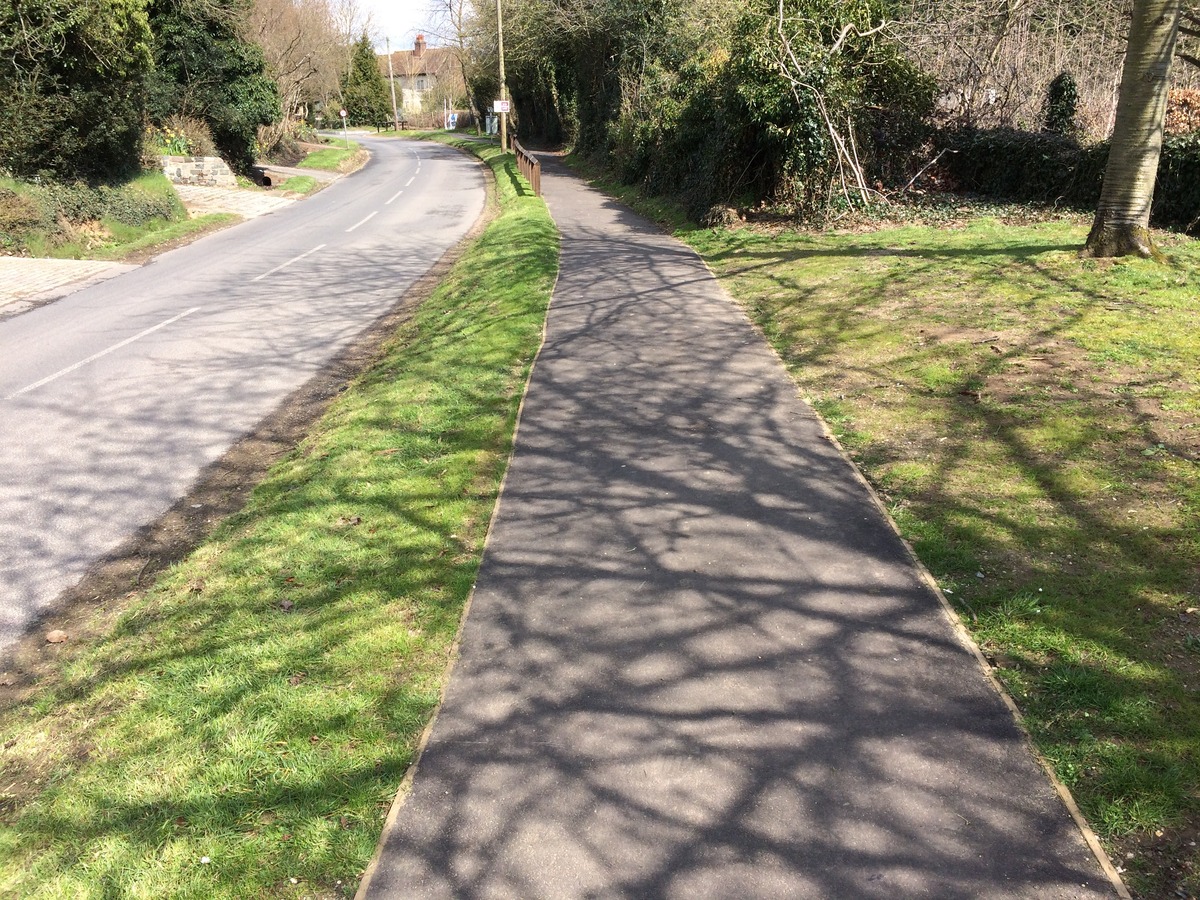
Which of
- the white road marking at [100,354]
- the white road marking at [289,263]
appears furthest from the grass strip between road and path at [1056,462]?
the white road marking at [289,263]

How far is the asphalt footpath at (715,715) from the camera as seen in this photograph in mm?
3299

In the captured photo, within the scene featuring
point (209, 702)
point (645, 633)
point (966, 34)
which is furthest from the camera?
point (966, 34)

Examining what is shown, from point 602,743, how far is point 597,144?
115 ft

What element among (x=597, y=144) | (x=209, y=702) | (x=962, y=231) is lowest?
(x=209, y=702)

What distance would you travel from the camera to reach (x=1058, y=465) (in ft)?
20.2

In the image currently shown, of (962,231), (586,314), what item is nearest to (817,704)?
(586,314)

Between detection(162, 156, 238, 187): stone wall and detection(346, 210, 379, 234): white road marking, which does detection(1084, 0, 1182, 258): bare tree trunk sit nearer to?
detection(346, 210, 379, 234): white road marking

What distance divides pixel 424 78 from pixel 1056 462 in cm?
13411

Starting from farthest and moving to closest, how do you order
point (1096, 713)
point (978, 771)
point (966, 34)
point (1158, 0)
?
point (966, 34) → point (1158, 0) → point (1096, 713) → point (978, 771)

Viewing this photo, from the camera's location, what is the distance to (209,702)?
4473 mm

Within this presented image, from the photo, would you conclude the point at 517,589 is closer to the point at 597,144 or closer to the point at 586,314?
the point at 586,314

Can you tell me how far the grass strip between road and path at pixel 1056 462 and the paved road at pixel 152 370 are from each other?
20.2ft

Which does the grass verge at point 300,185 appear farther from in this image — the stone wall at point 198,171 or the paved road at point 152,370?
the paved road at point 152,370

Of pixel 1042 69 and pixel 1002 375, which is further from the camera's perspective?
pixel 1042 69
